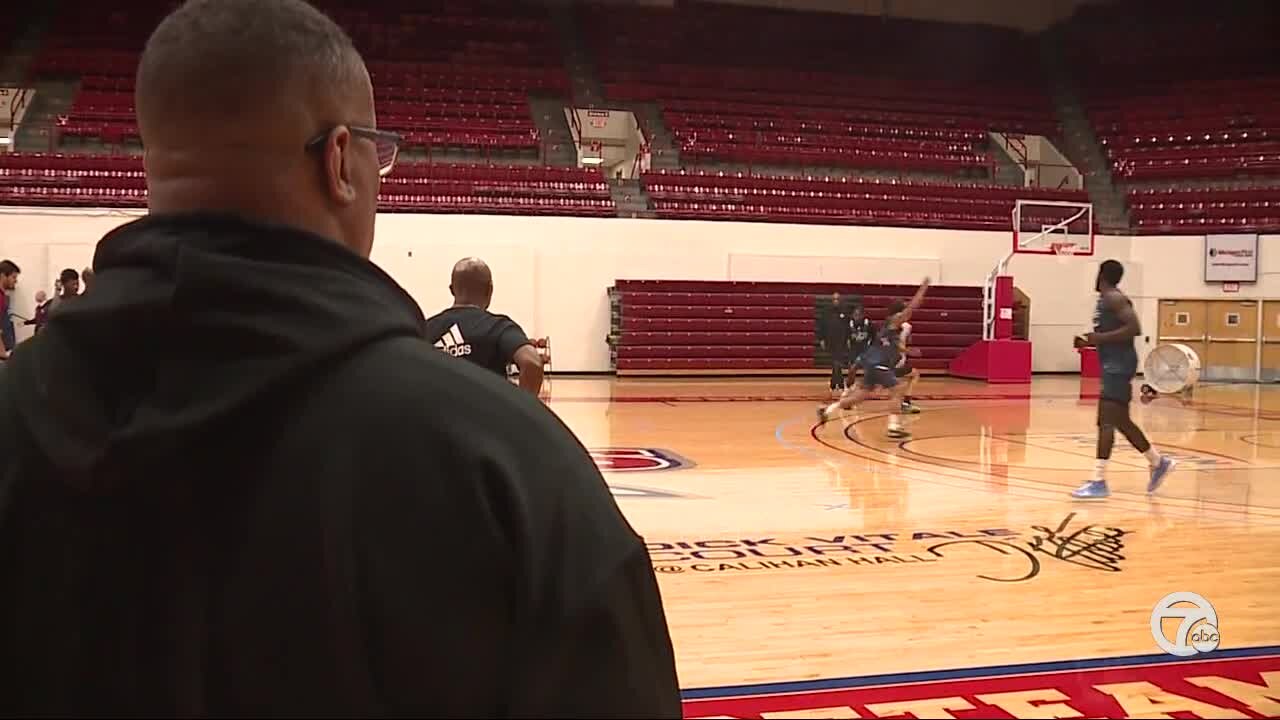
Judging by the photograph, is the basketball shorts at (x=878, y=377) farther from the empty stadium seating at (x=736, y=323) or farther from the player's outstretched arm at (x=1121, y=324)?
the empty stadium seating at (x=736, y=323)

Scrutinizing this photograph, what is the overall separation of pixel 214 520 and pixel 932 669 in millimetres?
3524

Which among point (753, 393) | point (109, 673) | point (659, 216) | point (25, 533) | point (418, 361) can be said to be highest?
point (659, 216)

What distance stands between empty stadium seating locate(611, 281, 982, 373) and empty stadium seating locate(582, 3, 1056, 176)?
3747 millimetres

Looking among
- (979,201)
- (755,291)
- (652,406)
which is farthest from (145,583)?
(979,201)

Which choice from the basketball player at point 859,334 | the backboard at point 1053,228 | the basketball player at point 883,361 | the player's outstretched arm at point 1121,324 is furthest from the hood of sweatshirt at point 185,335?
the backboard at point 1053,228

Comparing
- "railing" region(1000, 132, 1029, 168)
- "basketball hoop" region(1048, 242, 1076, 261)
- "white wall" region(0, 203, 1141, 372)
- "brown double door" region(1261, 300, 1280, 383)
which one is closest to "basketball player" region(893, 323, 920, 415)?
"white wall" region(0, 203, 1141, 372)

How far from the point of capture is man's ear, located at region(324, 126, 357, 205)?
101 centimetres

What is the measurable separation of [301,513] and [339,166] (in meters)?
0.33

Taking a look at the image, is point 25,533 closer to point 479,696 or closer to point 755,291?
point 479,696

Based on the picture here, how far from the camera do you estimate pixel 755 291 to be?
1961cm

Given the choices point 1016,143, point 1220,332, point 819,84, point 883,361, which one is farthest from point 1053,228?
point 883,361

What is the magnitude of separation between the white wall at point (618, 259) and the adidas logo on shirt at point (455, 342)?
13.4m

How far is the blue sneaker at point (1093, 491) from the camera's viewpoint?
7.58 metres

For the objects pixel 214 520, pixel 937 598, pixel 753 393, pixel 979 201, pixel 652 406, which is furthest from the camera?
pixel 979 201
